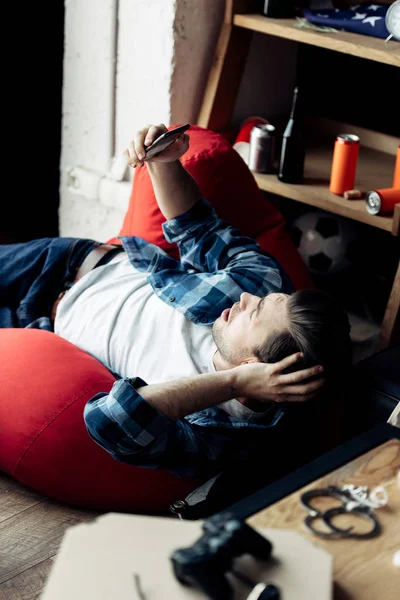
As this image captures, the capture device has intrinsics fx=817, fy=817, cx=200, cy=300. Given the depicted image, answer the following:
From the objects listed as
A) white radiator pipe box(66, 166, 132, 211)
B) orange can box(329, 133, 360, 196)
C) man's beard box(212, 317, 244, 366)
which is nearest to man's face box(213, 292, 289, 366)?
man's beard box(212, 317, 244, 366)

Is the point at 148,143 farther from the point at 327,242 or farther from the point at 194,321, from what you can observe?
the point at 327,242

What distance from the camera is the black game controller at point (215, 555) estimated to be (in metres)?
1.04

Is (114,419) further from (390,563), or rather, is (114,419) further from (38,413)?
(390,563)

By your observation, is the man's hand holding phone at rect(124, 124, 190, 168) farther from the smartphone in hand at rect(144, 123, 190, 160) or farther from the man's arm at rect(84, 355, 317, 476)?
the man's arm at rect(84, 355, 317, 476)

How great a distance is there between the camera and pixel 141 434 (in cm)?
159

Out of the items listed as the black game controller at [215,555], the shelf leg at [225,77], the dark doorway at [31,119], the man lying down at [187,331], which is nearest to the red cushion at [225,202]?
the man lying down at [187,331]

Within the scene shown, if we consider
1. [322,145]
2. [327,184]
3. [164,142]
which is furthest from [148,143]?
[322,145]

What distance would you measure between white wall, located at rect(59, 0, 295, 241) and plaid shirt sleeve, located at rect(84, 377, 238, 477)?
134 cm

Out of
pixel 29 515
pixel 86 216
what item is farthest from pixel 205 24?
pixel 29 515

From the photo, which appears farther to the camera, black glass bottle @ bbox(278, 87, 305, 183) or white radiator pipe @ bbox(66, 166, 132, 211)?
white radiator pipe @ bbox(66, 166, 132, 211)

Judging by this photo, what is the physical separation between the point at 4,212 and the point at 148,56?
1143 millimetres

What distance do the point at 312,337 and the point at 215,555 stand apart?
0.73m

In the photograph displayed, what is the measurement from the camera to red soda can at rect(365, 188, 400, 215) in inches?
91.6

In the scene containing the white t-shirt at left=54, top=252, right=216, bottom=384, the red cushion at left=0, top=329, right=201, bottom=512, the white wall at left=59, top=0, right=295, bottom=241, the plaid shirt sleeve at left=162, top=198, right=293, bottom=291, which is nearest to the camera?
the red cushion at left=0, top=329, right=201, bottom=512
